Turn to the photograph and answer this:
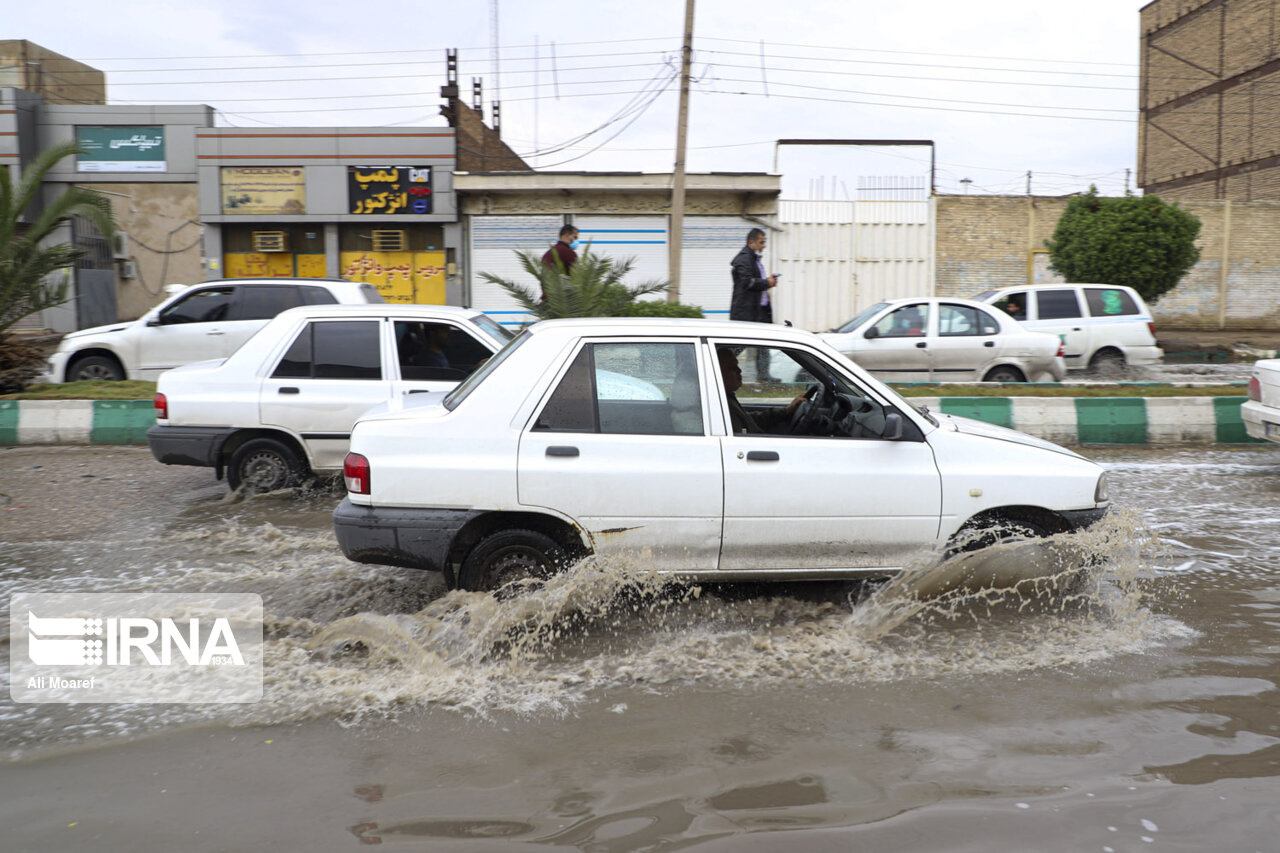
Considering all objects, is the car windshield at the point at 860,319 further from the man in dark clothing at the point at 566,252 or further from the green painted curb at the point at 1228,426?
the green painted curb at the point at 1228,426

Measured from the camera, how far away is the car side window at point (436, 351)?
7977 mm

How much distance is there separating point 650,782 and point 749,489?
1694 mm

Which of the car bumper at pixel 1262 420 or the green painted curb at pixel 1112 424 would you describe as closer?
the car bumper at pixel 1262 420

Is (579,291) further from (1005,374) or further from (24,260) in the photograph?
(24,260)

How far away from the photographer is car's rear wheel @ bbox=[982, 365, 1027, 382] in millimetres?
13227

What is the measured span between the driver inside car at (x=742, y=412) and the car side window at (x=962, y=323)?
310 inches

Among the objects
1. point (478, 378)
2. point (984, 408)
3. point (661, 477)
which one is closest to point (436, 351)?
point (478, 378)

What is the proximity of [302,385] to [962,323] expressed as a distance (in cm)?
873

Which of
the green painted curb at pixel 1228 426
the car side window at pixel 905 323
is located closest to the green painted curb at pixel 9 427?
the car side window at pixel 905 323

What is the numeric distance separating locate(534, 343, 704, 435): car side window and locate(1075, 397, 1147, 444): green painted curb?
7.23 metres

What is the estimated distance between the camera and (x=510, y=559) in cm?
493

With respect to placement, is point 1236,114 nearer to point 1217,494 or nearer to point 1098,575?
point 1217,494

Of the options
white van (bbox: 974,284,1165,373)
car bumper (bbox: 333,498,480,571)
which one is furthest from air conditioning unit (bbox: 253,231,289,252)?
car bumper (bbox: 333,498,480,571)

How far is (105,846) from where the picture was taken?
3.13 m
